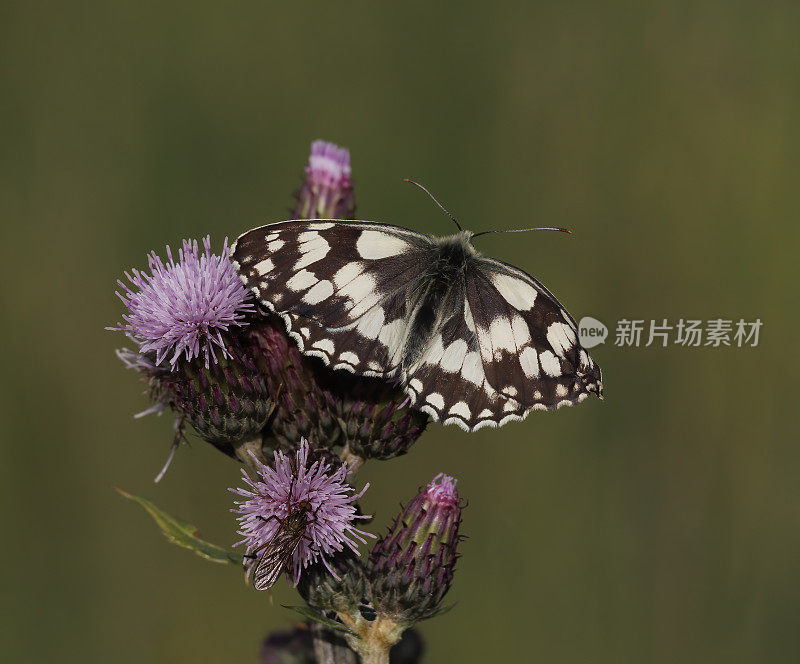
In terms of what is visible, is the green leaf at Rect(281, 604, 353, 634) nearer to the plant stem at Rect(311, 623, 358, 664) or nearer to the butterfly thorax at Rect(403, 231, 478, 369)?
the plant stem at Rect(311, 623, 358, 664)

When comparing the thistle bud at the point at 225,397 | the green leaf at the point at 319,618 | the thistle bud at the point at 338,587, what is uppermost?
the thistle bud at the point at 225,397

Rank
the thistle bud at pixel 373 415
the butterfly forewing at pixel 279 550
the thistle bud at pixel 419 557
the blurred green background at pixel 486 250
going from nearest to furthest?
the butterfly forewing at pixel 279 550, the thistle bud at pixel 419 557, the thistle bud at pixel 373 415, the blurred green background at pixel 486 250

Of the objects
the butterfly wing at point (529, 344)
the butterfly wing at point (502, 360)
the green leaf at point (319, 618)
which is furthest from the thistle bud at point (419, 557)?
the butterfly wing at point (529, 344)

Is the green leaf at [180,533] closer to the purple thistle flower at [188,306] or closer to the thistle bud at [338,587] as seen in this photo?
the thistle bud at [338,587]

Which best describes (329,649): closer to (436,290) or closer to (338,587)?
(338,587)

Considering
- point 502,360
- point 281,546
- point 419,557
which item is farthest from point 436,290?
point 281,546

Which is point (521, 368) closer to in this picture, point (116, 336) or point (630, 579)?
point (630, 579)

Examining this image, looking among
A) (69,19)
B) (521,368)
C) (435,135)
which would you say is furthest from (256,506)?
(69,19)
